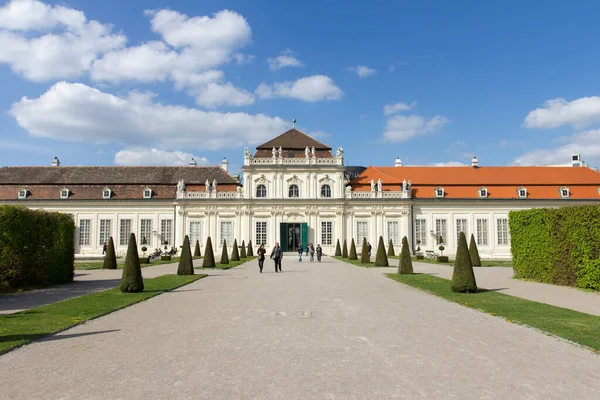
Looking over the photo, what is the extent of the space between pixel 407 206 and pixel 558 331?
3883cm

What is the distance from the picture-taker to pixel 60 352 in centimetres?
719

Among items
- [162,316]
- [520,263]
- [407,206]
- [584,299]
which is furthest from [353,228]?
[162,316]

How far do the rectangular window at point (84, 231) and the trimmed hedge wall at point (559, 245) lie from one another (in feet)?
130

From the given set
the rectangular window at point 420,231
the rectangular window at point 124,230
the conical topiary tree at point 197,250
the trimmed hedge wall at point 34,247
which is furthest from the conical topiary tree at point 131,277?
the rectangular window at point 420,231

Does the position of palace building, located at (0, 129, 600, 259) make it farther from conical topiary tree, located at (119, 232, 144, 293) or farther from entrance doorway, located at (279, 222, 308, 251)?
conical topiary tree, located at (119, 232, 144, 293)

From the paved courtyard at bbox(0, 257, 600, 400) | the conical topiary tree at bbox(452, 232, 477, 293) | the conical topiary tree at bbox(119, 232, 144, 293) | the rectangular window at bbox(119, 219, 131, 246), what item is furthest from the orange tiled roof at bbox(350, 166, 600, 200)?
the paved courtyard at bbox(0, 257, 600, 400)

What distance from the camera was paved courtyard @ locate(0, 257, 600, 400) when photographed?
539 centimetres

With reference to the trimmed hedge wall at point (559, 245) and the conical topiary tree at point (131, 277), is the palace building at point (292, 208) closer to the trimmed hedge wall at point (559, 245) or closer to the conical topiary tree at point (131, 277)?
the trimmed hedge wall at point (559, 245)

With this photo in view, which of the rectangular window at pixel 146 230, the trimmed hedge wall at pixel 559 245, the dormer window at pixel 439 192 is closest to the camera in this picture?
the trimmed hedge wall at pixel 559 245

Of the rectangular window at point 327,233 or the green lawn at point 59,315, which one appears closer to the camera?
the green lawn at point 59,315

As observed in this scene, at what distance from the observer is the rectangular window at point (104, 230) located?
46906 millimetres

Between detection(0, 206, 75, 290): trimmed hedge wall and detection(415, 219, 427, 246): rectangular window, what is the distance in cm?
3438

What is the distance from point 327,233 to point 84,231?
24048 millimetres

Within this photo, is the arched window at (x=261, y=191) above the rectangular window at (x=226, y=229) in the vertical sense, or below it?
above
